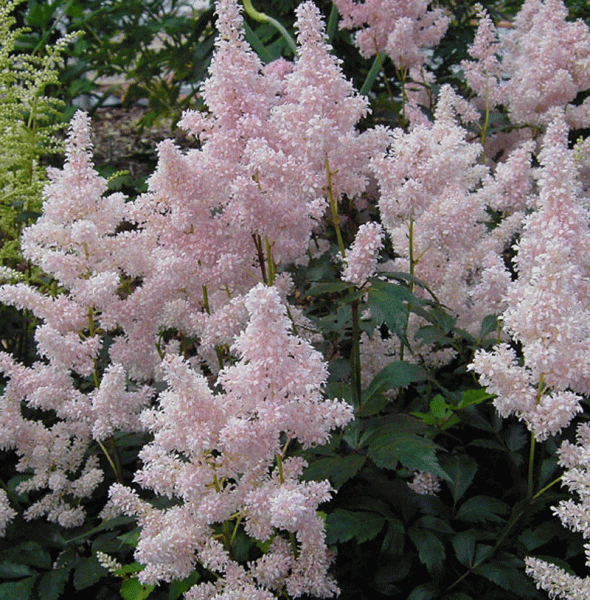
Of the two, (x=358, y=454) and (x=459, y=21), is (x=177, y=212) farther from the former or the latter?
(x=459, y=21)

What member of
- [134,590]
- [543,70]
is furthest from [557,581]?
[543,70]

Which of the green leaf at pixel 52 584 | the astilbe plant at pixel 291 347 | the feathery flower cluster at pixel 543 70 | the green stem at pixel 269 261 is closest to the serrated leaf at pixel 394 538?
the astilbe plant at pixel 291 347

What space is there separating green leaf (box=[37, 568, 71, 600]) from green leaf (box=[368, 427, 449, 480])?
0.95 metres

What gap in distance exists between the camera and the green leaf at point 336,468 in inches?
64.6

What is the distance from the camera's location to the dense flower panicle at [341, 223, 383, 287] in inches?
66.9

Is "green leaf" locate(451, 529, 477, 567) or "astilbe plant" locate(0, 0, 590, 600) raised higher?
"astilbe plant" locate(0, 0, 590, 600)

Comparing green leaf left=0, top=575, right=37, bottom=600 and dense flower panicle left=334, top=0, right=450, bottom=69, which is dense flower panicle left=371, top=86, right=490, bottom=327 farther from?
green leaf left=0, top=575, right=37, bottom=600

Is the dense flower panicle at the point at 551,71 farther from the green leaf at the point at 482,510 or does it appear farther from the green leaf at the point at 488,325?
the green leaf at the point at 482,510

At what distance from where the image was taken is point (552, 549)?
194cm

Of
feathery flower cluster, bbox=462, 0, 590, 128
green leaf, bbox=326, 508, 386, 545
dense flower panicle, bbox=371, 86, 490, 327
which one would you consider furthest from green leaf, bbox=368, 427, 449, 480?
feathery flower cluster, bbox=462, 0, 590, 128

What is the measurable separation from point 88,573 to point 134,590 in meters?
0.23

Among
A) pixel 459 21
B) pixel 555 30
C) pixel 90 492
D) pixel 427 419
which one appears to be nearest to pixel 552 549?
pixel 427 419

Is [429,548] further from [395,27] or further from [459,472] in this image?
[395,27]

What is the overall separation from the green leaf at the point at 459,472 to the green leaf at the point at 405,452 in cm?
26
